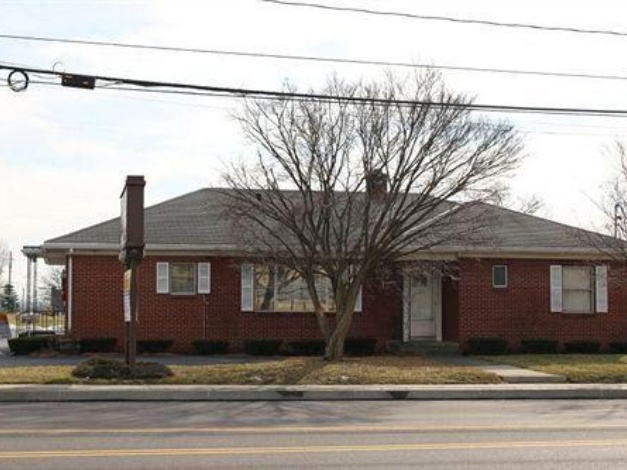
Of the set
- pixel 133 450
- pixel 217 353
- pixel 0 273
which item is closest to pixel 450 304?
pixel 217 353

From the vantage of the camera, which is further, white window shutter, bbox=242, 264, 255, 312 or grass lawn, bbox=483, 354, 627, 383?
white window shutter, bbox=242, 264, 255, 312

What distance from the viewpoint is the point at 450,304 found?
2853 centimetres

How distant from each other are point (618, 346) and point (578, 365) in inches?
256

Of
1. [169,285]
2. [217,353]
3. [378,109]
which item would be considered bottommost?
[217,353]

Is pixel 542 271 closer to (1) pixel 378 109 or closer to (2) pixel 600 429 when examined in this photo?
(1) pixel 378 109

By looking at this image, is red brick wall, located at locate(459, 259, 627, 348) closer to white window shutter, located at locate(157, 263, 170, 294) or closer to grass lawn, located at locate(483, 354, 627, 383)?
grass lawn, located at locate(483, 354, 627, 383)

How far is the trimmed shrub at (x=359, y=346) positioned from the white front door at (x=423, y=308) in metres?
2.56

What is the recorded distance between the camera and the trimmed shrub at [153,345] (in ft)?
85.1

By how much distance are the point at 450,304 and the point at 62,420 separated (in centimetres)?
1750

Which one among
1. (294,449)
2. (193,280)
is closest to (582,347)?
(193,280)

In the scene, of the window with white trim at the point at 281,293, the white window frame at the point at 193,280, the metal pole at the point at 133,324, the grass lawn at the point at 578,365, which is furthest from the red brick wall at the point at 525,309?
the metal pole at the point at 133,324

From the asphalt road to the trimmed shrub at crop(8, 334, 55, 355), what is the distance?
10.7 meters

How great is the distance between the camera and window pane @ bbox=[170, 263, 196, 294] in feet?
88.2

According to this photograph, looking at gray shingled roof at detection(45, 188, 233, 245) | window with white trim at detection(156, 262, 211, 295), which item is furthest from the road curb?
window with white trim at detection(156, 262, 211, 295)
